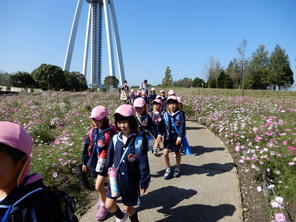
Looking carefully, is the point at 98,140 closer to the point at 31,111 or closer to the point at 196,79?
the point at 31,111

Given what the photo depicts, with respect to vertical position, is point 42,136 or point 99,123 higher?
point 99,123

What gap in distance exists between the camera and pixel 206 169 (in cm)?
428

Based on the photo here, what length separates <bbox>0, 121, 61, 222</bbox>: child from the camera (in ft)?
3.55

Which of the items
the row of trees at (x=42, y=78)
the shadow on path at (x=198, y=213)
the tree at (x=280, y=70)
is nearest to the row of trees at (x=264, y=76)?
the tree at (x=280, y=70)

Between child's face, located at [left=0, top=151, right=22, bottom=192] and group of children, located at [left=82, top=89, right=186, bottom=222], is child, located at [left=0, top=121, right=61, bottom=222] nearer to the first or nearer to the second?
child's face, located at [left=0, top=151, right=22, bottom=192]

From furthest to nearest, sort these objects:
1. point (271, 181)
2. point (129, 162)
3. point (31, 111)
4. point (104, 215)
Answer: point (31, 111) < point (271, 181) < point (104, 215) < point (129, 162)

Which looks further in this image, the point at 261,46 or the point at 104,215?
the point at 261,46

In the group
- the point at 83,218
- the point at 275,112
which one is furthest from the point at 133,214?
the point at 275,112

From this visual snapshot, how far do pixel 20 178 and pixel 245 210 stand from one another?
2875mm

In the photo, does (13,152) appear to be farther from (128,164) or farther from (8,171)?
(128,164)

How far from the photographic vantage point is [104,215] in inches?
106

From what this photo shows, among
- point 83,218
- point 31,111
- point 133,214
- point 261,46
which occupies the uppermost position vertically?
point 261,46

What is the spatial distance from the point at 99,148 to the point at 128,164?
607 mm

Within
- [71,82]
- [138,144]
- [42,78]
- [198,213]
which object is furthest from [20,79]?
[198,213]
